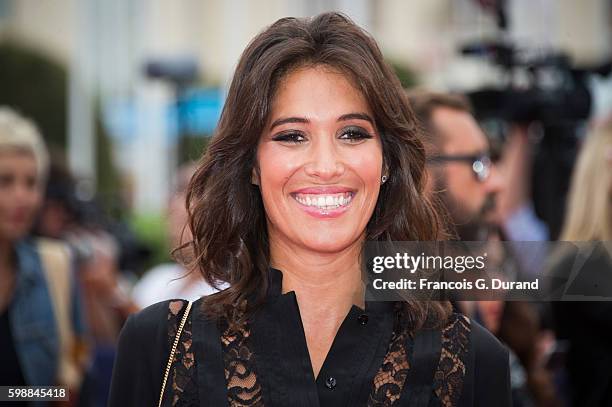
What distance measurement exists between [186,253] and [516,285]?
904mm

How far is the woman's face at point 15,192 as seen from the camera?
4023 millimetres

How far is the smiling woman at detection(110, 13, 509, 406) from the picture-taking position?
229 cm

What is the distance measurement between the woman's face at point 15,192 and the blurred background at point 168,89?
634 millimetres

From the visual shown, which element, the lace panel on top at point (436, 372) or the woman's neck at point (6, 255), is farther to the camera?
the woman's neck at point (6, 255)

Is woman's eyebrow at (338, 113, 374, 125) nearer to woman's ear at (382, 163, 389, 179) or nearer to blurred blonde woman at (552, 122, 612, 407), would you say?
woman's ear at (382, 163, 389, 179)

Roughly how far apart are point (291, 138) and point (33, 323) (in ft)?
6.14

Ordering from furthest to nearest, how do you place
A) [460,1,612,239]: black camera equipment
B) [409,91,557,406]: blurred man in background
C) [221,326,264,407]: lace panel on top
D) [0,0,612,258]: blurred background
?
[0,0,612,258]: blurred background < [460,1,612,239]: black camera equipment < [409,91,557,406]: blurred man in background < [221,326,264,407]: lace panel on top

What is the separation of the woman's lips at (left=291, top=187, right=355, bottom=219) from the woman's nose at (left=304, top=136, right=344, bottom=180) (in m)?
0.04

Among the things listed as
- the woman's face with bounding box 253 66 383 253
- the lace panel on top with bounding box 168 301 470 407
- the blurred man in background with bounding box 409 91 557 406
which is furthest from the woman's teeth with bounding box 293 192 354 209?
the blurred man in background with bounding box 409 91 557 406

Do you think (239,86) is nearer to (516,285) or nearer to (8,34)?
(516,285)

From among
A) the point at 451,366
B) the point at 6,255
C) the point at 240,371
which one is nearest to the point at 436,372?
the point at 451,366

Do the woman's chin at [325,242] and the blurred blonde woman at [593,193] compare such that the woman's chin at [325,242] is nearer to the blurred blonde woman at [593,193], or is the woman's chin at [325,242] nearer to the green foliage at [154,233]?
the blurred blonde woman at [593,193]

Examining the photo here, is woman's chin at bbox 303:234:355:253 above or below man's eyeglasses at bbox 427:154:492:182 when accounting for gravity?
above

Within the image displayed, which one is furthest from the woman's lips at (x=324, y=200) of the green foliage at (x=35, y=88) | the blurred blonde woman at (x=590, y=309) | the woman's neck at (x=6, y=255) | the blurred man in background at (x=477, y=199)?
the green foliage at (x=35, y=88)
